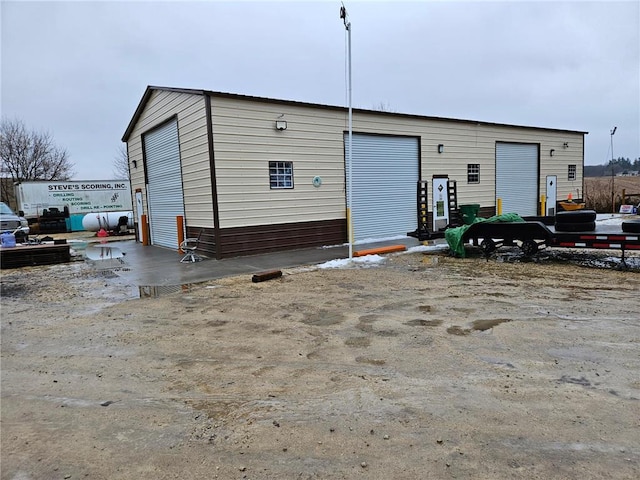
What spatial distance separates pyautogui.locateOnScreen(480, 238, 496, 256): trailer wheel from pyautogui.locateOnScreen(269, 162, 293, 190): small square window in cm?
560

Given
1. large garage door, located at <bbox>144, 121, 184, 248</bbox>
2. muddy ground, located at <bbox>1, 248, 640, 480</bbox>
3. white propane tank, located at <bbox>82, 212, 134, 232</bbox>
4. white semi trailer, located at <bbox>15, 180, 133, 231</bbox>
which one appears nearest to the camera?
muddy ground, located at <bbox>1, 248, 640, 480</bbox>

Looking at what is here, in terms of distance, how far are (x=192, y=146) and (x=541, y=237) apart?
931cm

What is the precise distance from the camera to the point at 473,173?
17609 mm

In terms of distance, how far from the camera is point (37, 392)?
11.9ft

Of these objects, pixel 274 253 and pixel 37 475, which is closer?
pixel 37 475

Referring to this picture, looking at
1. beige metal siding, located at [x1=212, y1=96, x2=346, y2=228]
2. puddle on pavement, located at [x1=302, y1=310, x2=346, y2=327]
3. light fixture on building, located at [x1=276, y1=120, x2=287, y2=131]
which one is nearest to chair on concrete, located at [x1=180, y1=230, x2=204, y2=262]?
beige metal siding, located at [x1=212, y1=96, x2=346, y2=228]

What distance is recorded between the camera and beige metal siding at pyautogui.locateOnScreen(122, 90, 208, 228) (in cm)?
1132

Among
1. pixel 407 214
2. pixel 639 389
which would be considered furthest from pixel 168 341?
pixel 407 214

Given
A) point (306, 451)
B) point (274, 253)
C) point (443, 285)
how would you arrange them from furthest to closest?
point (274, 253)
point (443, 285)
point (306, 451)

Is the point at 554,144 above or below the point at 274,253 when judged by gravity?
above

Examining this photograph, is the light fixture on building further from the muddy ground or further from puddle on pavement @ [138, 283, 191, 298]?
the muddy ground

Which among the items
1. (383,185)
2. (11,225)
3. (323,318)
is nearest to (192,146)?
(383,185)

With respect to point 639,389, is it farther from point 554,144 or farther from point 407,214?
point 554,144

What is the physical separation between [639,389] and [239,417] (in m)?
3.10
